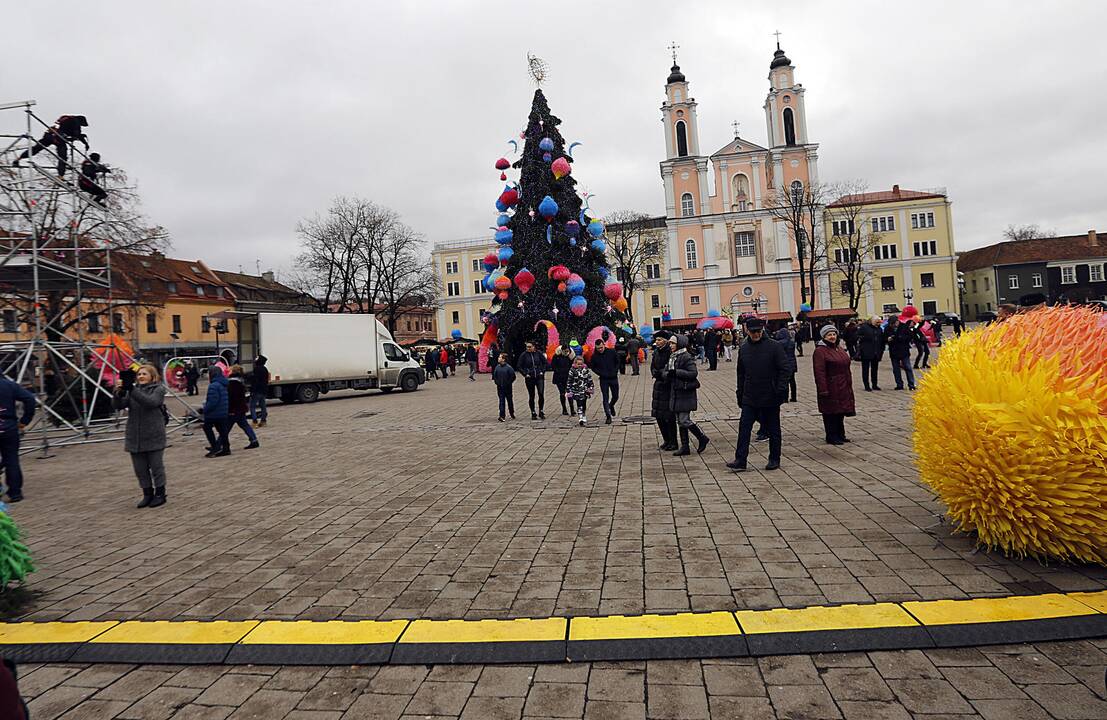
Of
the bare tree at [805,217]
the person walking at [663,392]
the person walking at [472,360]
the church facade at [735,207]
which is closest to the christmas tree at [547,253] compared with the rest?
the person walking at [472,360]

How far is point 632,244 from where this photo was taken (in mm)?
69125

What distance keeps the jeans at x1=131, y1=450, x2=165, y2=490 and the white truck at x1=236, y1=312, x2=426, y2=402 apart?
1617cm

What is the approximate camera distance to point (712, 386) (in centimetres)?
2027

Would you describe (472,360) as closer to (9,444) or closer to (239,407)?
(239,407)

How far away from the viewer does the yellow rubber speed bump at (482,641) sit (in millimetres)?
3369

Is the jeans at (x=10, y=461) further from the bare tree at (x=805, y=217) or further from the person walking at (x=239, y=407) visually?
the bare tree at (x=805, y=217)

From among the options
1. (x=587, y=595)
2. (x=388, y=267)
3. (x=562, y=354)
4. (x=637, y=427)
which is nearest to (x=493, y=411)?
(x=562, y=354)

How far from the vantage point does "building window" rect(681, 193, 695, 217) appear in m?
68.7

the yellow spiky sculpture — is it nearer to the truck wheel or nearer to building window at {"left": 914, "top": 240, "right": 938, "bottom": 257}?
the truck wheel

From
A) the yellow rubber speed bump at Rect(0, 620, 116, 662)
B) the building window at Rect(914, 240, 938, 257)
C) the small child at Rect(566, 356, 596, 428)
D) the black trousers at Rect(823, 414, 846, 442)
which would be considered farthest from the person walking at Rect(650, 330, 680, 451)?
the building window at Rect(914, 240, 938, 257)

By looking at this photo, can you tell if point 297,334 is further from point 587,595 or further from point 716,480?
point 587,595

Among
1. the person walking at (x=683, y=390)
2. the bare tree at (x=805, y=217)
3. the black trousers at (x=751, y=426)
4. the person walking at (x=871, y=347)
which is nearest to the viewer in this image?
the black trousers at (x=751, y=426)

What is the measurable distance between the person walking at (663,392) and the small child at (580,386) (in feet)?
11.7

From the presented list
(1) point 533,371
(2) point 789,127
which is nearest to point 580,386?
(1) point 533,371
